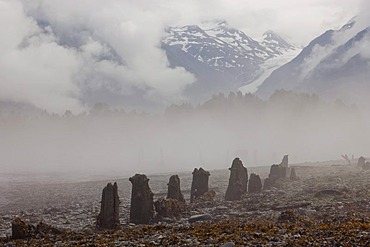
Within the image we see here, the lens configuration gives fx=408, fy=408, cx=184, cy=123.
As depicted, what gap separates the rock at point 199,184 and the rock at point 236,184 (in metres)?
2.72

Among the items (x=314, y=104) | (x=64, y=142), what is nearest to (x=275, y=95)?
(x=314, y=104)

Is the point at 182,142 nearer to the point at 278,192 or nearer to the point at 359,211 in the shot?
the point at 278,192

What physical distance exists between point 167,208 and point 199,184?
11.6 m

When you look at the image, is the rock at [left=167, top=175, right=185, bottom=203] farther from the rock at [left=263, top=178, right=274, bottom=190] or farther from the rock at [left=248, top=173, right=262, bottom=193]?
the rock at [left=263, top=178, right=274, bottom=190]

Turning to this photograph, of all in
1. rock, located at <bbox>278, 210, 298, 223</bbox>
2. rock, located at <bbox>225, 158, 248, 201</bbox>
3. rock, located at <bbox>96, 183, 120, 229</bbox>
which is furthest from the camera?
rock, located at <bbox>225, 158, 248, 201</bbox>

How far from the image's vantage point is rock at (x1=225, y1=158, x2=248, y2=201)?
45.8 m

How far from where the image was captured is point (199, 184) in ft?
153

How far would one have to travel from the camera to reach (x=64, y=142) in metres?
188

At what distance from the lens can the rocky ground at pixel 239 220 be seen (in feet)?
73.6

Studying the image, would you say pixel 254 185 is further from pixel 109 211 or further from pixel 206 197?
pixel 109 211

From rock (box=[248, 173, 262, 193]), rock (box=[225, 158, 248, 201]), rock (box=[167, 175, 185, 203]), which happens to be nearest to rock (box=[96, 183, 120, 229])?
rock (box=[167, 175, 185, 203])

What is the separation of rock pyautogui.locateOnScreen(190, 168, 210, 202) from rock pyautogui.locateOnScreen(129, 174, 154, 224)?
1130 cm

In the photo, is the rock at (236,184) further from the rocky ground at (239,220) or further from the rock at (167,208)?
the rock at (167,208)

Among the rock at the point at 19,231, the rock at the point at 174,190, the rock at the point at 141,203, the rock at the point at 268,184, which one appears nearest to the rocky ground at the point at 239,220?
the rock at the point at 19,231
